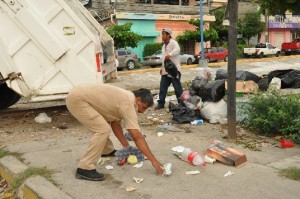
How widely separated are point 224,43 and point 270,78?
2961 centimetres

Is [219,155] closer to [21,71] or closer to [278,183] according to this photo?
[278,183]

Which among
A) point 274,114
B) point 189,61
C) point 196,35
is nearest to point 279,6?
point 274,114

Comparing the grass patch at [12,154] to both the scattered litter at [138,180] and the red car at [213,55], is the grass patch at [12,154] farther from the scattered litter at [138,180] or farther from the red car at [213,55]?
the red car at [213,55]

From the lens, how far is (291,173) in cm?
452

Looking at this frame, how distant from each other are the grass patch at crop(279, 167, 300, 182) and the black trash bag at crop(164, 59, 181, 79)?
3.83 meters

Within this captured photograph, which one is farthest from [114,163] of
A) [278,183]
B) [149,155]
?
[278,183]

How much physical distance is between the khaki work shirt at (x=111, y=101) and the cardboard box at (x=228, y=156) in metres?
1.26

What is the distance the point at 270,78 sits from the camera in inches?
381

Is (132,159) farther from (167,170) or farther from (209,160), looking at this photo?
(209,160)

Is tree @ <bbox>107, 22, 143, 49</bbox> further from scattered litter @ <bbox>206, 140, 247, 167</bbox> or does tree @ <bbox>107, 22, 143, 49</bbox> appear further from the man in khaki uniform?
the man in khaki uniform

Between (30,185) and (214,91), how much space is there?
13.3ft

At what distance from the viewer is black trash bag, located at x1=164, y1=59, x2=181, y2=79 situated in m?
8.12

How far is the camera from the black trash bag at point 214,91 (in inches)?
290

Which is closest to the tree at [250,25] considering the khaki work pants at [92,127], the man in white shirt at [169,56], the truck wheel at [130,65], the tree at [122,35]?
the tree at [122,35]
